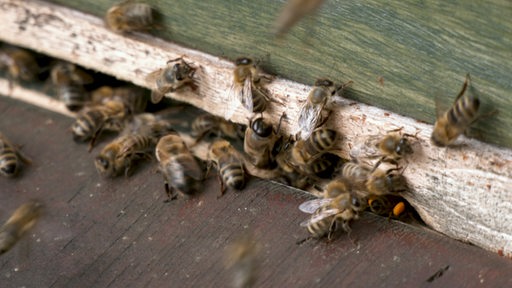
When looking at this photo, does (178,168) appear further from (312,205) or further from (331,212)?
(331,212)

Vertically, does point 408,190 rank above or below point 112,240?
above

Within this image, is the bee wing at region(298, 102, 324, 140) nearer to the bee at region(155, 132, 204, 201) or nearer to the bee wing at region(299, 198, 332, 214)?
the bee wing at region(299, 198, 332, 214)

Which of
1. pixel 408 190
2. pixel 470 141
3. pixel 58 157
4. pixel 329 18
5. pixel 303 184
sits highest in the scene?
pixel 329 18

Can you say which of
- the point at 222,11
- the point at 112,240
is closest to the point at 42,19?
the point at 222,11

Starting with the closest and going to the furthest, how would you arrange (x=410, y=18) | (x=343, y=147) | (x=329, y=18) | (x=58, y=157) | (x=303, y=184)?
(x=410, y=18), (x=329, y=18), (x=343, y=147), (x=303, y=184), (x=58, y=157)

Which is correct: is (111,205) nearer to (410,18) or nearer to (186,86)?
(186,86)

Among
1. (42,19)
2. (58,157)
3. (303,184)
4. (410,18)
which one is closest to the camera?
(410,18)

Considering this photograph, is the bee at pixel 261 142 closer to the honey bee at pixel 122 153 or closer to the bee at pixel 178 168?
the bee at pixel 178 168

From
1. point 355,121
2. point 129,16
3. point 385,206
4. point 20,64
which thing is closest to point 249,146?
point 355,121
